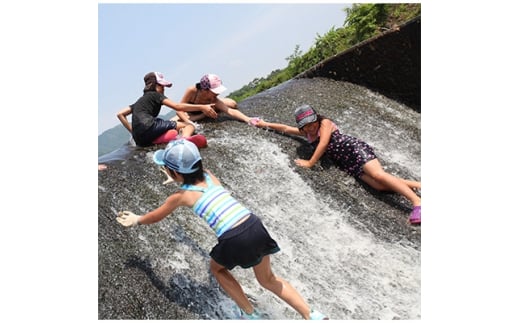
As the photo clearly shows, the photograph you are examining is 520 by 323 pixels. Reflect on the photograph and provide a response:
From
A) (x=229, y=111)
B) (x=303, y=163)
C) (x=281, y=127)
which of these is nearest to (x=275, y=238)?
(x=303, y=163)

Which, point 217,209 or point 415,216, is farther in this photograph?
point 415,216

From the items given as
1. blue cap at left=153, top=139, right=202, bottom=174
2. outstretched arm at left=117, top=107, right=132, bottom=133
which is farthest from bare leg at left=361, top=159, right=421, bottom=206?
outstretched arm at left=117, top=107, right=132, bottom=133

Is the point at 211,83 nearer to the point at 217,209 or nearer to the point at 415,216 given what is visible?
the point at 415,216

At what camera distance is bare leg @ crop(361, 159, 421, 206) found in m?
4.03

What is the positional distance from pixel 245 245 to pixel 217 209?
259 mm

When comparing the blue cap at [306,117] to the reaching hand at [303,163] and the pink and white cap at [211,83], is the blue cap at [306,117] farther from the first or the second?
the pink and white cap at [211,83]

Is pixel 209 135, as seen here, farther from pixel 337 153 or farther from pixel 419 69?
pixel 419 69

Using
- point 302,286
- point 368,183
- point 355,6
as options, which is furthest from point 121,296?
point 355,6

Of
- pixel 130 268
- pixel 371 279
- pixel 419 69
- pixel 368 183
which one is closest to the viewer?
pixel 130 268

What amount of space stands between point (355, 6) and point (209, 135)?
6046 mm

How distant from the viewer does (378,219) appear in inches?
155

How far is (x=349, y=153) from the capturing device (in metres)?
4.43

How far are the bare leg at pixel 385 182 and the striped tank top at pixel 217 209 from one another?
1.97 metres

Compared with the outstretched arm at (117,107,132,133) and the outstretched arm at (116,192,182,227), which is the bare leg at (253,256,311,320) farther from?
the outstretched arm at (117,107,132,133)
